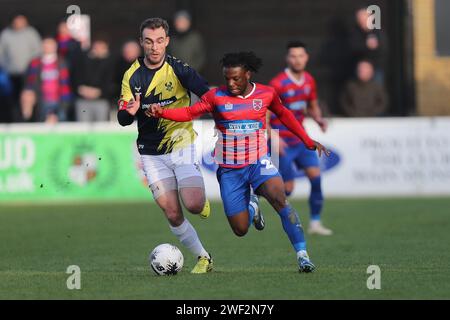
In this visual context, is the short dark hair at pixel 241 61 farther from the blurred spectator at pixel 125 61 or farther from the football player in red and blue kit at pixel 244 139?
the blurred spectator at pixel 125 61

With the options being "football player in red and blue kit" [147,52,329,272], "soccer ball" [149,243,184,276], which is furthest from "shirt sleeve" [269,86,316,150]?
"soccer ball" [149,243,184,276]

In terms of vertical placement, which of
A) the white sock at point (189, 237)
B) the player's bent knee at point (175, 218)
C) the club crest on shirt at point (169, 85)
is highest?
the club crest on shirt at point (169, 85)

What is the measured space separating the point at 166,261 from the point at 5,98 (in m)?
11.9

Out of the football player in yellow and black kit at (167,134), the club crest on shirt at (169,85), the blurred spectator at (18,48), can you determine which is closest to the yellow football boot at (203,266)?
the football player in yellow and black kit at (167,134)

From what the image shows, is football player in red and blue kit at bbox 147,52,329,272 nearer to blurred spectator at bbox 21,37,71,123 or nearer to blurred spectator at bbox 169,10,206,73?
blurred spectator at bbox 21,37,71,123

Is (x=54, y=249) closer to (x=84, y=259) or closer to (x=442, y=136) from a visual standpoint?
(x=84, y=259)

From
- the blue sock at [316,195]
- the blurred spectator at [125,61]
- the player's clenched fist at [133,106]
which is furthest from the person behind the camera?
the blurred spectator at [125,61]

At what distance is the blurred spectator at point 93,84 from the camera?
67.6 feet

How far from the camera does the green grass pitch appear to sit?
30.1ft

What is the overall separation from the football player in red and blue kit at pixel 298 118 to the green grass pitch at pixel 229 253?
56 centimetres

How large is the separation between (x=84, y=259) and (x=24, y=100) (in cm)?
943

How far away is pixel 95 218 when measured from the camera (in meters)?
16.7

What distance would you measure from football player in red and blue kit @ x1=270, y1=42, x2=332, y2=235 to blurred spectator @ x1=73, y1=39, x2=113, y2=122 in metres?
6.44
